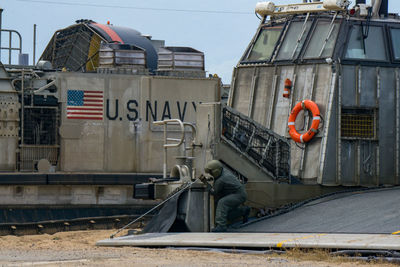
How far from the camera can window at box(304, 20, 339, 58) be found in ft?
54.3

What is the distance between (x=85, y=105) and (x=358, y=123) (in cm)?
842

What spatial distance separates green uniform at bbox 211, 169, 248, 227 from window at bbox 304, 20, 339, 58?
11.1 ft

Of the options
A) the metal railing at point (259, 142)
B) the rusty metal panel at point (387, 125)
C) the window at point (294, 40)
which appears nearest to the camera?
the metal railing at point (259, 142)

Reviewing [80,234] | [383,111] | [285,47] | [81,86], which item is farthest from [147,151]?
[383,111]

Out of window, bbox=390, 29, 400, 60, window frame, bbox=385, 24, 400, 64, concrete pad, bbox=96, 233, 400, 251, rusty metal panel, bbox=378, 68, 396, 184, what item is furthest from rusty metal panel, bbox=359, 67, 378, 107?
concrete pad, bbox=96, 233, 400, 251

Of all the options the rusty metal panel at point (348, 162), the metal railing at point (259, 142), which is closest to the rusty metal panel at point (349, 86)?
the rusty metal panel at point (348, 162)

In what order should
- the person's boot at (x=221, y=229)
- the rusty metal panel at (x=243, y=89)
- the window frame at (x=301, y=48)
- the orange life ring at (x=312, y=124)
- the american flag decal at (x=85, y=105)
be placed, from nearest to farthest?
the person's boot at (x=221, y=229) → the orange life ring at (x=312, y=124) → the window frame at (x=301, y=48) → the rusty metal panel at (x=243, y=89) → the american flag decal at (x=85, y=105)

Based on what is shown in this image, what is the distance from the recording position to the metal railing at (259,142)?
15.8 metres

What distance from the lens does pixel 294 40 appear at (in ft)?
56.9

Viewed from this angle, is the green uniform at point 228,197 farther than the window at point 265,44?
No

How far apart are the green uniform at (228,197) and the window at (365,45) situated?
367 centimetres

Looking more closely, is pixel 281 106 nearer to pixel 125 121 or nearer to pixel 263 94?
pixel 263 94

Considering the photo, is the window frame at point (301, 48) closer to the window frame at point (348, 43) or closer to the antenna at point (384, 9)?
the window frame at point (348, 43)

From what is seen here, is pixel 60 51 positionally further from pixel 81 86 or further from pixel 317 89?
pixel 317 89
